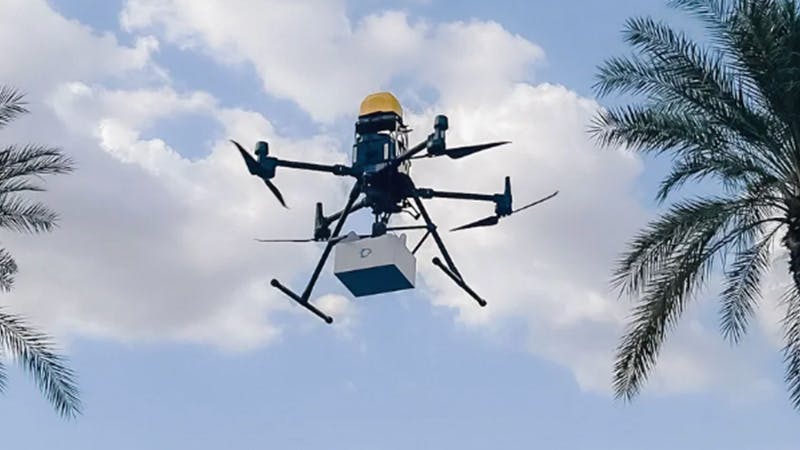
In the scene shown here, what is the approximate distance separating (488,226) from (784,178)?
341cm

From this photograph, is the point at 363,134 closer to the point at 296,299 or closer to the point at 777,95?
the point at 296,299

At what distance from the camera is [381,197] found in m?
16.8

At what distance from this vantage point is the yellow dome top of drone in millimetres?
17094

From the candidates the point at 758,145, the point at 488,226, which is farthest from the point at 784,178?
the point at 488,226

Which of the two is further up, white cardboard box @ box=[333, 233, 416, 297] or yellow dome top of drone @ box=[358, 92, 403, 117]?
yellow dome top of drone @ box=[358, 92, 403, 117]

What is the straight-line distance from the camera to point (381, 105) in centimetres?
1712

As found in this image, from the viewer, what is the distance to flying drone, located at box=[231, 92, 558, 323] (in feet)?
52.7

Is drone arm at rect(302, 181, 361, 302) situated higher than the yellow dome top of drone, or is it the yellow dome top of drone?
the yellow dome top of drone

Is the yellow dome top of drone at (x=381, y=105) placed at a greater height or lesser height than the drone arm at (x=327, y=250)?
greater

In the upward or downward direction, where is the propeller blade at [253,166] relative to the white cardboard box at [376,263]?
upward

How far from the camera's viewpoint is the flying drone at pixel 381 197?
52.7 feet

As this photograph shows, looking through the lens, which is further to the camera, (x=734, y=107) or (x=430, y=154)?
(x=734, y=107)

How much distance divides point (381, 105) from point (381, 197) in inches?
43.7

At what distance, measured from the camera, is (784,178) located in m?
16.9
